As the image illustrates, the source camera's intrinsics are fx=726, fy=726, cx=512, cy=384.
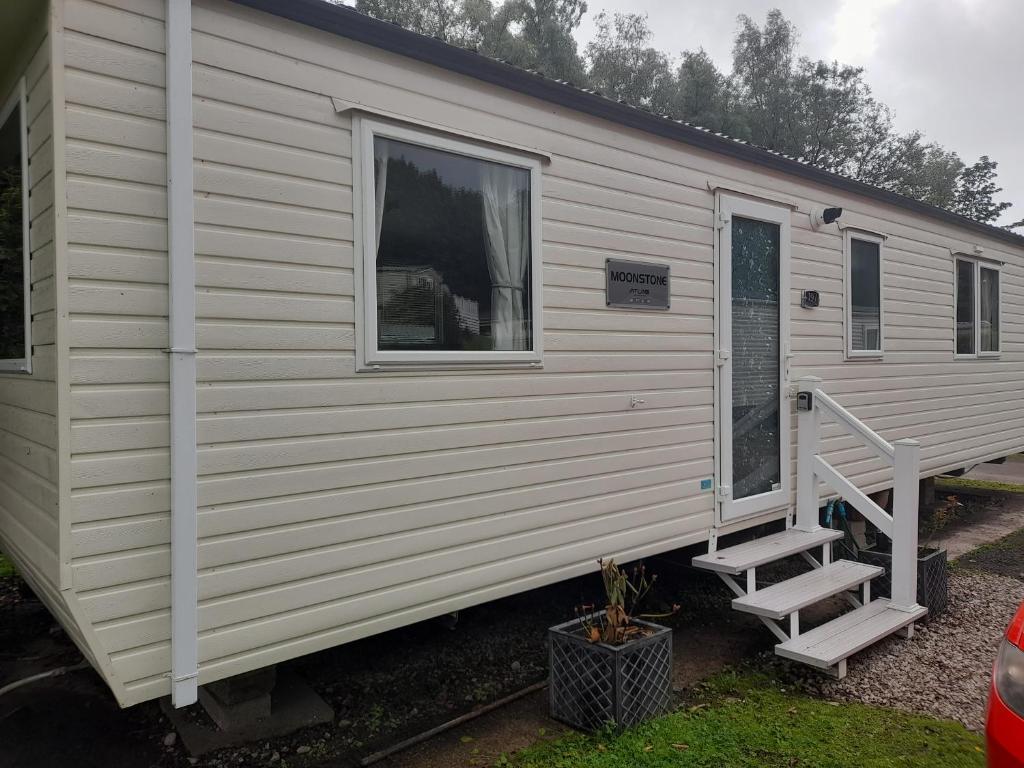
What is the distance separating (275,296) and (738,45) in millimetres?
27479

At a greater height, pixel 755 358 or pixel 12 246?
pixel 12 246

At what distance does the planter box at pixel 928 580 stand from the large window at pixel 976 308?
3.58 metres

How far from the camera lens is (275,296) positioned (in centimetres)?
279

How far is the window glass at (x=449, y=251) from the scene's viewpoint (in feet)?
10.3

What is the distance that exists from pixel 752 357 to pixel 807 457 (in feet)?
2.85

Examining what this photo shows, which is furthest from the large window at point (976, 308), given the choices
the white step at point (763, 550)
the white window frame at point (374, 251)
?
the white window frame at point (374, 251)

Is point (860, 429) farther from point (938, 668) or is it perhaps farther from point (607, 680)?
point (607, 680)

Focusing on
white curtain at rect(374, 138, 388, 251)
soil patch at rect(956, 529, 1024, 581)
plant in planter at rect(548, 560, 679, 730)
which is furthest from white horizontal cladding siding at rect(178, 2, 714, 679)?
soil patch at rect(956, 529, 1024, 581)

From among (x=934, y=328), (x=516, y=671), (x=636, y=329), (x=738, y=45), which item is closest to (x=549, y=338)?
(x=636, y=329)

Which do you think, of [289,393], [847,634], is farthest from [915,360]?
[289,393]

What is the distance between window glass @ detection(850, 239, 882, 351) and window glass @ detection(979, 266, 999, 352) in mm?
2585

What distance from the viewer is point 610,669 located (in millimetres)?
3127

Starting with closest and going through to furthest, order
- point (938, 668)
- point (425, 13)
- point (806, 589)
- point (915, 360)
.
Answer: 1. point (938, 668)
2. point (806, 589)
3. point (915, 360)
4. point (425, 13)

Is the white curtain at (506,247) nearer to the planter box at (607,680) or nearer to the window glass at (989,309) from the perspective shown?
the planter box at (607,680)
